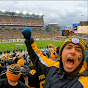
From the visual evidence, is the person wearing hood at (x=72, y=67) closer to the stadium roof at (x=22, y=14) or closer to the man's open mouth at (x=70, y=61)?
the man's open mouth at (x=70, y=61)

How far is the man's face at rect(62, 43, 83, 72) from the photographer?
124 centimetres

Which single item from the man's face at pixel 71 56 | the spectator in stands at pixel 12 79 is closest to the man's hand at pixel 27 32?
the spectator in stands at pixel 12 79

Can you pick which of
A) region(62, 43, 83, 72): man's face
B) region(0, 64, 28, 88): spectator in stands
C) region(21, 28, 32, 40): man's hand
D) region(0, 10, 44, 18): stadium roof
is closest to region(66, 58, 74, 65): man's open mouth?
region(62, 43, 83, 72): man's face

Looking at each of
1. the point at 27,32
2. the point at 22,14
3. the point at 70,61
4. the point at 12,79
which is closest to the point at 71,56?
the point at 70,61

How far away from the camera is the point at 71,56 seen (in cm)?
124

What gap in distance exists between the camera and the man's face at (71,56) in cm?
124

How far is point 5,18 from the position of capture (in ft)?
180

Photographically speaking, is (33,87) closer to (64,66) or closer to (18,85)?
(18,85)

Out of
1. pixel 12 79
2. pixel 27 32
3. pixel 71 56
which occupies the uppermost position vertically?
pixel 27 32

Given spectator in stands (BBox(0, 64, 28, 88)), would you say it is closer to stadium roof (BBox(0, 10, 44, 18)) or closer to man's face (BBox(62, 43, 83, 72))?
man's face (BBox(62, 43, 83, 72))

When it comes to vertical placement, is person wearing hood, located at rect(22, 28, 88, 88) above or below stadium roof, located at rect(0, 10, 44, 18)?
below

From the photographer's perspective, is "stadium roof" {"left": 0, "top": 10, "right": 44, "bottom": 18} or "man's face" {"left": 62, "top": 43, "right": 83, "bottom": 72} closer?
"man's face" {"left": 62, "top": 43, "right": 83, "bottom": 72}

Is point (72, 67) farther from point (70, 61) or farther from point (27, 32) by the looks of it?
point (27, 32)

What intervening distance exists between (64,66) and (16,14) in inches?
2351
